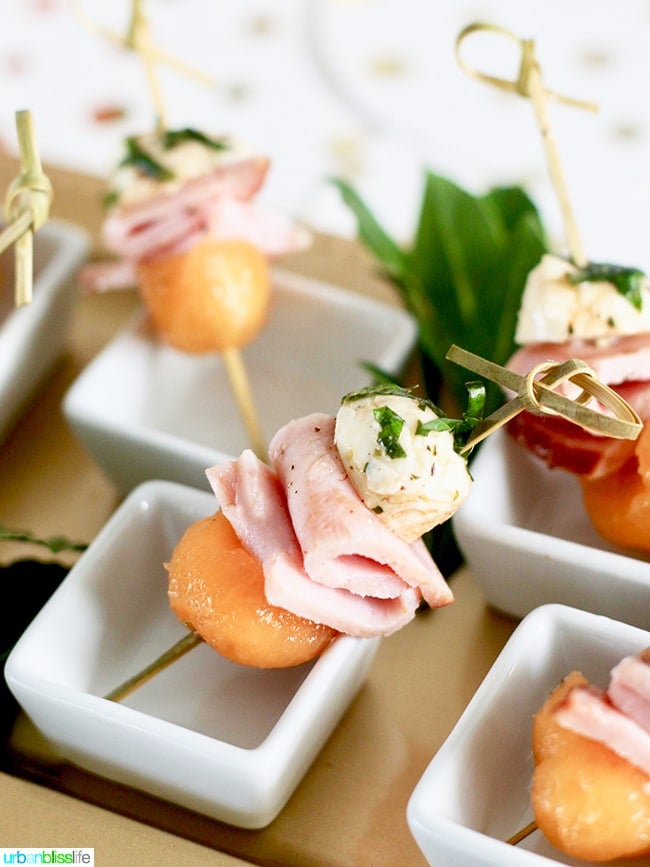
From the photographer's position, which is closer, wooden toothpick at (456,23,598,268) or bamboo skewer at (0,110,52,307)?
bamboo skewer at (0,110,52,307)

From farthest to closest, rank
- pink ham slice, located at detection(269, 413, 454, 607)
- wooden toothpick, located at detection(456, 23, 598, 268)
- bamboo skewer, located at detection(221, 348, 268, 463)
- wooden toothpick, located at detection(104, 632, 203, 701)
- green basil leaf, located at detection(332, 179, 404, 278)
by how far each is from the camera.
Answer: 1. green basil leaf, located at detection(332, 179, 404, 278)
2. bamboo skewer, located at detection(221, 348, 268, 463)
3. wooden toothpick, located at detection(456, 23, 598, 268)
4. wooden toothpick, located at detection(104, 632, 203, 701)
5. pink ham slice, located at detection(269, 413, 454, 607)

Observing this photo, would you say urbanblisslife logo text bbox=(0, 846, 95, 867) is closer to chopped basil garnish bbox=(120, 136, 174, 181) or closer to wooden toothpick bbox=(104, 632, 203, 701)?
wooden toothpick bbox=(104, 632, 203, 701)

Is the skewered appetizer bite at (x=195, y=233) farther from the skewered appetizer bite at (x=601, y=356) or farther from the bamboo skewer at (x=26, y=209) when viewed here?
the skewered appetizer bite at (x=601, y=356)

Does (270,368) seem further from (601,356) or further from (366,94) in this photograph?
(366,94)

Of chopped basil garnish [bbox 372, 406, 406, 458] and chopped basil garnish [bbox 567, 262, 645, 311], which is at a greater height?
chopped basil garnish [bbox 567, 262, 645, 311]

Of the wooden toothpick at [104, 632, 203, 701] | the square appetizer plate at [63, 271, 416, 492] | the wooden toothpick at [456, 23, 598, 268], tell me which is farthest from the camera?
the square appetizer plate at [63, 271, 416, 492]

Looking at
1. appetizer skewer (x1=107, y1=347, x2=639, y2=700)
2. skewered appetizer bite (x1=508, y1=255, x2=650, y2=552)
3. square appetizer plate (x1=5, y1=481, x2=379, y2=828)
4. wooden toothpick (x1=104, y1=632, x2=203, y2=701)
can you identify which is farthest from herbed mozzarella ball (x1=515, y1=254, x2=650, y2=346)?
wooden toothpick (x1=104, y1=632, x2=203, y2=701)
